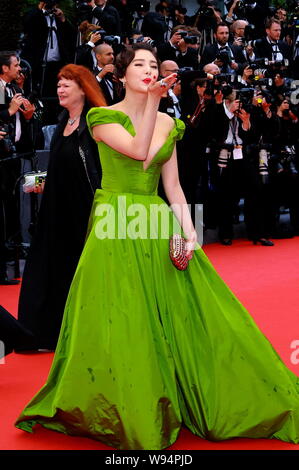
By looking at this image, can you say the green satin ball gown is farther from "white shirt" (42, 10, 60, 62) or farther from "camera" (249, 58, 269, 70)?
"camera" (249, 58, 269, 70)

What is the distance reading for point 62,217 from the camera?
511 centimetres

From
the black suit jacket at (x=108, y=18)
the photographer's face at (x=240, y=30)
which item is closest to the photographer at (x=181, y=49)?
the black suit jacket at (x=108, y=18)

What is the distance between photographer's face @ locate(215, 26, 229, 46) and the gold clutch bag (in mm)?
6670

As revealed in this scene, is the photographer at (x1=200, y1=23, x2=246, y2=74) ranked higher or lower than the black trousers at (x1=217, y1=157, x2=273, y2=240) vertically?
higher

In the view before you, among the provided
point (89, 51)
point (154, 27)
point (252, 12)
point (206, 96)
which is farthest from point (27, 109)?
point (252, 12)

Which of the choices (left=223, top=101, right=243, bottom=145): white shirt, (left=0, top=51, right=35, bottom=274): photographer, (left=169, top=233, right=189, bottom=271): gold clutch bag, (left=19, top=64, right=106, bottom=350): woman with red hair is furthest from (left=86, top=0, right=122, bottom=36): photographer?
(left=169, top=233, right=189, bottom=271): gold clutch bag

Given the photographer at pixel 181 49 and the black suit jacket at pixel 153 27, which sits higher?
the black suit jacket at pixel 153 27

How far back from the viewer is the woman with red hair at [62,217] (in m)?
5.01

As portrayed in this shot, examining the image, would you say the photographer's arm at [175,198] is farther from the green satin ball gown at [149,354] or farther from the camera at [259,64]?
the camera at [259,64]

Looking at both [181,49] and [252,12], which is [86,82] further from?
[252,12]

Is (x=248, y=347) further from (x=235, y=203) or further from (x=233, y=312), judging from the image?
(x=235, y=203)

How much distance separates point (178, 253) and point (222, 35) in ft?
22.1

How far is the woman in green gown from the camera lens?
A: 340 centimetres

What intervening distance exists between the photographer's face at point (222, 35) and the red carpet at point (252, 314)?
2352 mm
